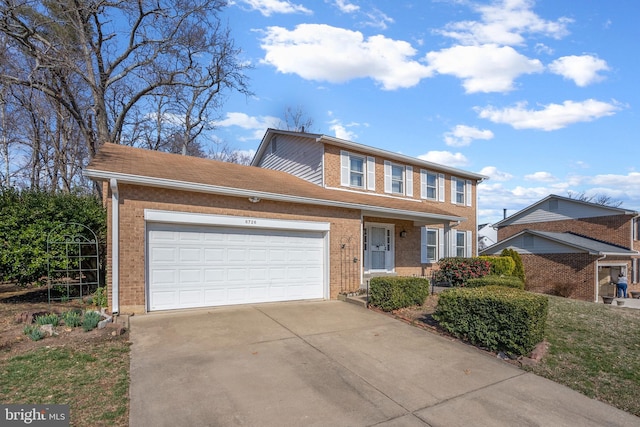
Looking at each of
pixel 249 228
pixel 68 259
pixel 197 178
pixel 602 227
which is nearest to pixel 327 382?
pixel 249 228

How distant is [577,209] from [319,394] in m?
27.6

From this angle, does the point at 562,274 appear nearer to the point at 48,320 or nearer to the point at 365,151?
the point at 365,151

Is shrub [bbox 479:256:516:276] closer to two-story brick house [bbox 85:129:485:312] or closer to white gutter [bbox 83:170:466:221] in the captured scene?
two-story brick house [bbox 85:129:485:312]

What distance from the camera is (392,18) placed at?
1142cm

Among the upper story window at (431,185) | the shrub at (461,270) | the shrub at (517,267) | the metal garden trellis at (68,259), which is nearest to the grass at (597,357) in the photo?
the shrub at (461,270)

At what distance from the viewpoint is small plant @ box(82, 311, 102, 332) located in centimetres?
653

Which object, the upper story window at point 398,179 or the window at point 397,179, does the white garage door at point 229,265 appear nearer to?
the upper story window at point 398,179

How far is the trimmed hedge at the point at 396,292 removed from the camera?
8969mm

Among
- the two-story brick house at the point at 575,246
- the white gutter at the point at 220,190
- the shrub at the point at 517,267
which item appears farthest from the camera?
the two-story brick house at the point at 575,246

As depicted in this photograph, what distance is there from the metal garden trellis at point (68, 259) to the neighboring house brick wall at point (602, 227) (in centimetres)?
2851

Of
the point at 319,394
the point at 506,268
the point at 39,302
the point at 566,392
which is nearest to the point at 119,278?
the point at 39,302

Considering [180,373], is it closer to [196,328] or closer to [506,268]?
[196,328]

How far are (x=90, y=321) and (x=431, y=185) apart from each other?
14.8m

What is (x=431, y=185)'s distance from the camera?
56.9 ft
